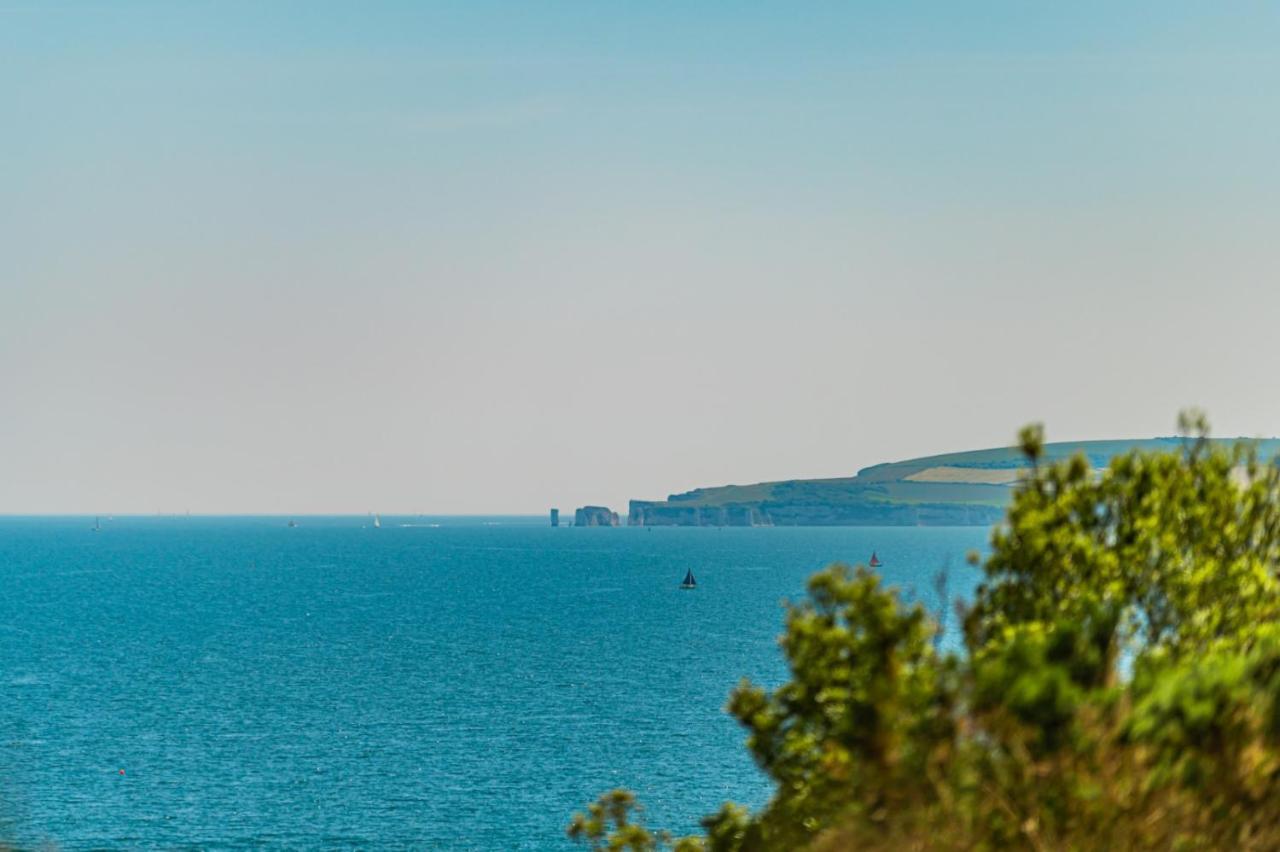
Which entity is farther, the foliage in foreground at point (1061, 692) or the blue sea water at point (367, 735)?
the blue sea water at point (367, 735)

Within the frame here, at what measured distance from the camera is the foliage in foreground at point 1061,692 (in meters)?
19.7

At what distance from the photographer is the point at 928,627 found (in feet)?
87.8

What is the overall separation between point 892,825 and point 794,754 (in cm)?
1101

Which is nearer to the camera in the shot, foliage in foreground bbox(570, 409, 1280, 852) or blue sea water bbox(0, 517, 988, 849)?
foliage in foreground bbox(570, 409, 1280, 852)

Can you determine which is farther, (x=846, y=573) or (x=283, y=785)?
(x=283, y=785)

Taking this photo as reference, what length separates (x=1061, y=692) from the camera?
2000cm

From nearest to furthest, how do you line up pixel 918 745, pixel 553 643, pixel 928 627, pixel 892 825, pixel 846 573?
1. pixel 892 825
2. pixel 918 745
3. pixel 928 627
4. pixel 846 573
5. pixel 553 643

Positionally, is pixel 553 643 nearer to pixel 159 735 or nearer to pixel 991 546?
pixel 159 735

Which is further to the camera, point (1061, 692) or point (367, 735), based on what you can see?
point (367, 735)

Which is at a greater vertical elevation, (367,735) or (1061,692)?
(1061,692)

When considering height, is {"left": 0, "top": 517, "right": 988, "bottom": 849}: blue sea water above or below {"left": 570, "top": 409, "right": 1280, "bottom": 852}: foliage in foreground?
below

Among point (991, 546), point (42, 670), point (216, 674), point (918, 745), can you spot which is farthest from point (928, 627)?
point (42, 670)

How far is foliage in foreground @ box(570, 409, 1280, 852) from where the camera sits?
1970 cm

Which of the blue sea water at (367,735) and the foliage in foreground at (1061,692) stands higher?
the foliage in foreground at (1061,692)
